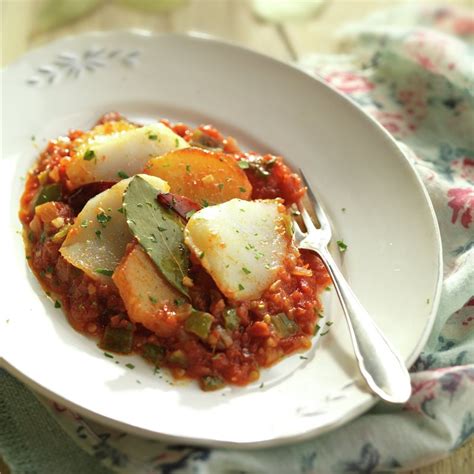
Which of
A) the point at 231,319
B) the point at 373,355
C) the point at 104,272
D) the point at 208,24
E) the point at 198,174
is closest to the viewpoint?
the point at 373,355

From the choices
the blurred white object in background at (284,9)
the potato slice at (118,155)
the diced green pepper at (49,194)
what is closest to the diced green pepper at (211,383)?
the potato slice at (118,155)

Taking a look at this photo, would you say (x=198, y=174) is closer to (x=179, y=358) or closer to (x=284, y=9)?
(x=179, y=358)

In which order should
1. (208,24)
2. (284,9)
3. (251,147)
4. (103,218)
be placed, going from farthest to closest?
(284,9) → (208,24) → (251,147) → (103,218)

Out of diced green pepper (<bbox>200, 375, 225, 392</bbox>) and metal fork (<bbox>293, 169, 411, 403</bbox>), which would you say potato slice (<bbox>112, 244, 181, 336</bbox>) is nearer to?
diced green pepper (<bbox>200, 375, 225, 392</bbox>)

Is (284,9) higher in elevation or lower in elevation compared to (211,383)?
higher

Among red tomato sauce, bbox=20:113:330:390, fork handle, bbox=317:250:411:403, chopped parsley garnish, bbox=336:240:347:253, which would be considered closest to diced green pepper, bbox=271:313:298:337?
red tomato sauce, bbox=20:113:330:390

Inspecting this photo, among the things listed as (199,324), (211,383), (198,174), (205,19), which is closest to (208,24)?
(205,19)

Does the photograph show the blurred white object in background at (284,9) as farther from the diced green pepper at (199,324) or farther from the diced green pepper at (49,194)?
the diced green pepper at (199,324)
